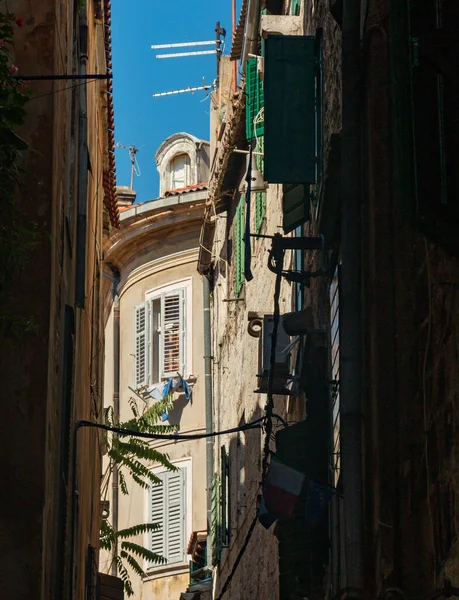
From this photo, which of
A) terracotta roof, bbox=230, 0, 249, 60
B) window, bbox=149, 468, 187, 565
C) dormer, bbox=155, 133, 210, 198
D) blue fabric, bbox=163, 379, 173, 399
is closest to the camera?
terracotta roof, bbox=230, 0, 249, 60

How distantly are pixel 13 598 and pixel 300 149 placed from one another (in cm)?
517

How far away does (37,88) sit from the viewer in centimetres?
1045

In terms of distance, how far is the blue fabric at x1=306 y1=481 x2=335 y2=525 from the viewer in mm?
11148

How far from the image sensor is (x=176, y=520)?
2673 cm

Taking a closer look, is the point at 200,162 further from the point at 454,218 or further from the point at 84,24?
the point at 454,218

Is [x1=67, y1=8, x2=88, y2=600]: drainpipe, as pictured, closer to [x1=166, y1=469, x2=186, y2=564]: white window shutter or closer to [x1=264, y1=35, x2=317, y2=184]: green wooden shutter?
[x1=264, y1=35, x2=317, y2=184]: green wooden shutter

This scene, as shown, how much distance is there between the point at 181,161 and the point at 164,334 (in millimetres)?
7344

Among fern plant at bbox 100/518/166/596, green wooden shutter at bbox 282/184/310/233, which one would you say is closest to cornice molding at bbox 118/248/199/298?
fern plant at bbox 100/518/166/596

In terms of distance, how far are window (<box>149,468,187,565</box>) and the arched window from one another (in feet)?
29.5

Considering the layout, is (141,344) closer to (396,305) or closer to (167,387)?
(167,387)

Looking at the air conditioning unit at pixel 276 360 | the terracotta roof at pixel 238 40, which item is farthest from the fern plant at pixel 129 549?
the terracotta roof at pixel 238 40

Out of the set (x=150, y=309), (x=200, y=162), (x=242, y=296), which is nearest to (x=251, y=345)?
(x=242, y=296)

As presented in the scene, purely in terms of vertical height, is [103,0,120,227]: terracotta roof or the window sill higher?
[103,0,120,227]: terracotta roof

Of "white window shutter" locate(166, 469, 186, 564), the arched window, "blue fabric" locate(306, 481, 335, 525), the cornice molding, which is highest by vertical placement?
the arched window
